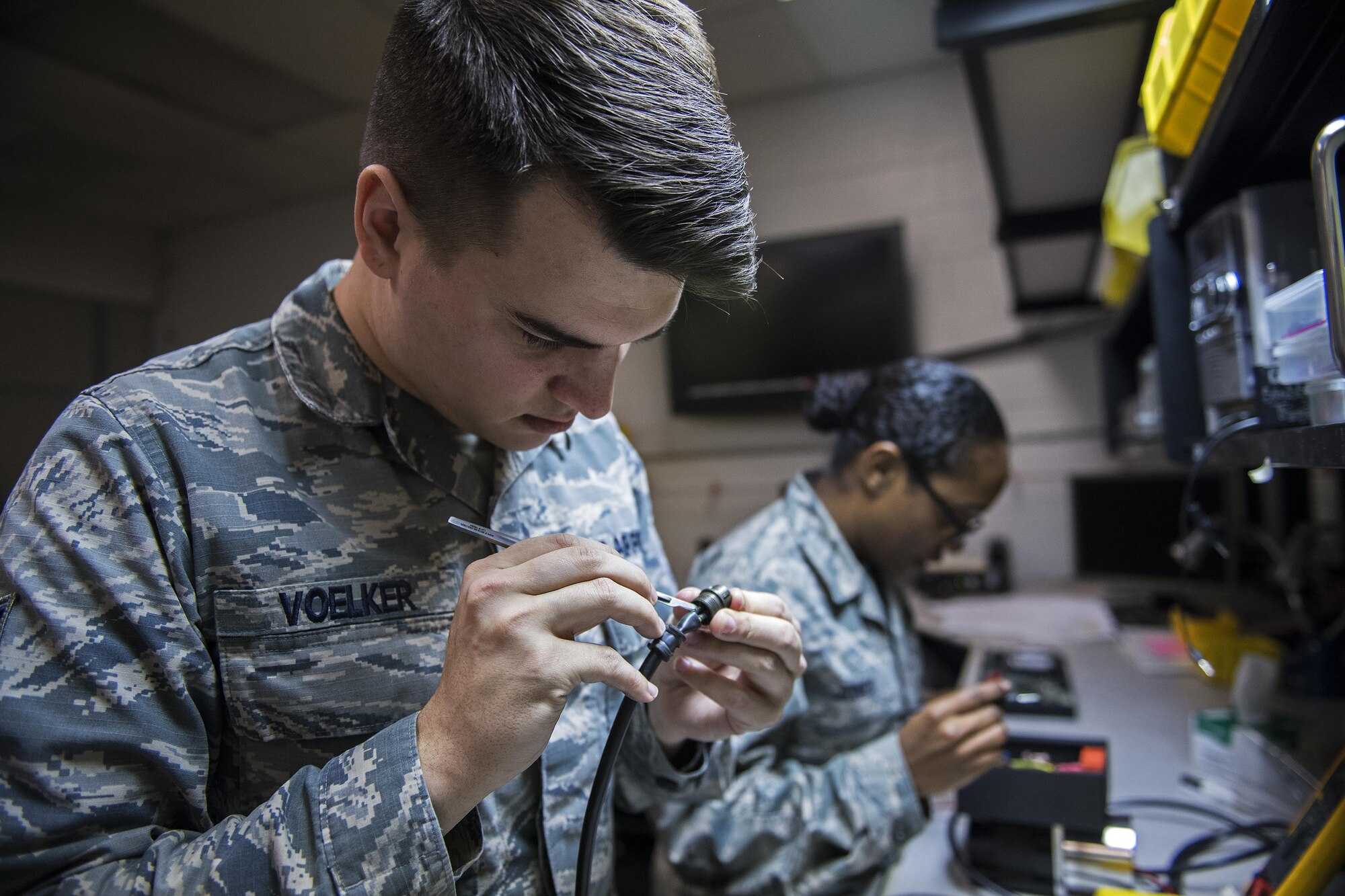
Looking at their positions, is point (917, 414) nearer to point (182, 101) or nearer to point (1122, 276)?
point (1122, 276)

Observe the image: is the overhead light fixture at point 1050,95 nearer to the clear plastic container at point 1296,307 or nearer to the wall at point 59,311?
the clear plastic container at point 1296,307

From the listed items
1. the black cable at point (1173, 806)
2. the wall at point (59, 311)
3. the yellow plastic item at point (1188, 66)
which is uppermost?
the yellow plastic item at point (1188, 66)

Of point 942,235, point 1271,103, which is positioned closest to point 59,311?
point 1271,103

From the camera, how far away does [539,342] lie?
2.19ft

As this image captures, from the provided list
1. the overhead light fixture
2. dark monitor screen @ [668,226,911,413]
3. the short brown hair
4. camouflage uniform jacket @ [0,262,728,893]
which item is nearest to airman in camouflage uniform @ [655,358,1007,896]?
camouflage uniform jacket @ [0,262,728,893]

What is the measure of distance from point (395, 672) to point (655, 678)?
0.29 metres

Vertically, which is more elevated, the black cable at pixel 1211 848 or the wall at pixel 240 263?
the wall at pixel 240 263

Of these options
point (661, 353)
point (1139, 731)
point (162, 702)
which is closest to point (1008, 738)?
point (1139, 731)

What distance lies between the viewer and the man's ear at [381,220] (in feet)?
2.12

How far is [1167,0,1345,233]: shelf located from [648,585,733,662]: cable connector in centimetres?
68

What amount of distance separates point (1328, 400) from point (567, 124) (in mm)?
640

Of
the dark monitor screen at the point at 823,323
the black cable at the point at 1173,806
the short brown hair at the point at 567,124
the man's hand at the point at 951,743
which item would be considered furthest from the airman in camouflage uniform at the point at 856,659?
the dark monitor screen at the point at 823,323

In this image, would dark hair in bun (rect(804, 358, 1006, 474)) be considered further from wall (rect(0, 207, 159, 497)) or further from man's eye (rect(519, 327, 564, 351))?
wall (rect(0, 207, 159, 497))

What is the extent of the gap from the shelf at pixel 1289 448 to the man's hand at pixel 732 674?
0.45 metres
